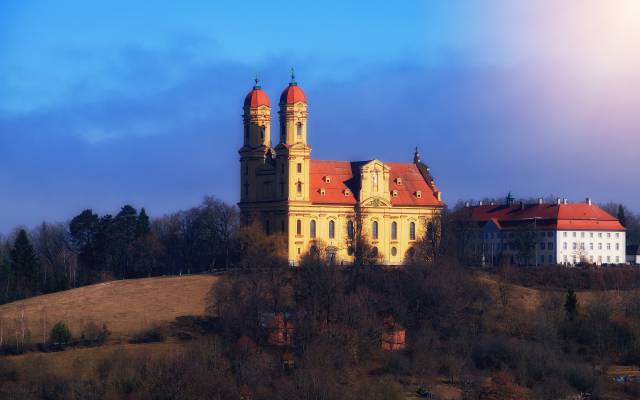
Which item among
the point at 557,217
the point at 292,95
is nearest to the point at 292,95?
the point at 292,95

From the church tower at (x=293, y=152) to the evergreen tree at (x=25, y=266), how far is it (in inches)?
653

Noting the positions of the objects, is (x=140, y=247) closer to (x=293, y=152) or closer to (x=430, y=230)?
(x=293, y=152)

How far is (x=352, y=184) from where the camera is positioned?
84625 millimetres

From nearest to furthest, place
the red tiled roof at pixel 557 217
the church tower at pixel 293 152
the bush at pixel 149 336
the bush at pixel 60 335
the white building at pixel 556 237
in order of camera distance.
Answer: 1. the bush at pixel 60 335
2. the bush at pixel 149 336
3. the church tower at pixel 293 152
4. the white building at pixel 556 237
5. the red tiled roof at pixel 557 217

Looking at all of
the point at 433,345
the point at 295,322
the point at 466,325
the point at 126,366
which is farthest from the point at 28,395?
the point at 466,325

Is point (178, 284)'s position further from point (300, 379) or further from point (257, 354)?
point (300, 379)

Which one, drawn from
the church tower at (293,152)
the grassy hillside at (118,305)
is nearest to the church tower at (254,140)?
the church tower at (293,152)

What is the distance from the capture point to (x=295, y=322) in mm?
59781

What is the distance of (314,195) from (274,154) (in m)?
4.08

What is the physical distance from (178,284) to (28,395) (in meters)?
24.5

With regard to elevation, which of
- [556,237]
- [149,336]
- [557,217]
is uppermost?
[557,217]

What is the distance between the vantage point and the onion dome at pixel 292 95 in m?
82.1

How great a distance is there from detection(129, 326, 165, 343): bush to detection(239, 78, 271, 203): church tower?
2314cm

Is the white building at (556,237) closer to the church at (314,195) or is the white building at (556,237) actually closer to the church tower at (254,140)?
the church at (314,195)
